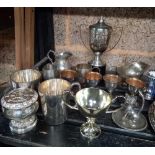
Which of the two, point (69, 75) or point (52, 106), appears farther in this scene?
point (69, 75)

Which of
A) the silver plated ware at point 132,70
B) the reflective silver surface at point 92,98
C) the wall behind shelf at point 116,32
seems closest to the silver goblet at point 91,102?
the reflective silver surface at point 92,98

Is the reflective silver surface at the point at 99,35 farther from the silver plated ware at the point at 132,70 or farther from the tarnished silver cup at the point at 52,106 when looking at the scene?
the tarnished silver cup at the point at 52,106

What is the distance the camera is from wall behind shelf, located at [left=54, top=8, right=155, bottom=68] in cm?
102

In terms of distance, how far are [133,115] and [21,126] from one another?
36 centimetres

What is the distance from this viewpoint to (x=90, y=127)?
68 centimetres

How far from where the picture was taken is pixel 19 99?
65 centimetres

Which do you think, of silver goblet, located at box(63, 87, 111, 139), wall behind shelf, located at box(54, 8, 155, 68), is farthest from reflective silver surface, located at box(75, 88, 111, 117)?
wall behind shelf, located at box(54, 8, 155, 68)

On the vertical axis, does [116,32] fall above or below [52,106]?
above

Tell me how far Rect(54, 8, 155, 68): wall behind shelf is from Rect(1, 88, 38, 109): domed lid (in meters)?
0.52

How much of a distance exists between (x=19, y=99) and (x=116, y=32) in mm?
615

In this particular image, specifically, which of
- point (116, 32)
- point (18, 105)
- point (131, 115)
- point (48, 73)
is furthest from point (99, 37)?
point (18, 105)

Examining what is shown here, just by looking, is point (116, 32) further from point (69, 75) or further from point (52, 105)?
point (52, 105)

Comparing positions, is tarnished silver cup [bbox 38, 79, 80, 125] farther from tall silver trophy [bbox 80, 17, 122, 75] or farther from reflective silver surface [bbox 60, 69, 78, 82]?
tall silver trophy [bbox 80, 17, 122, 75]
